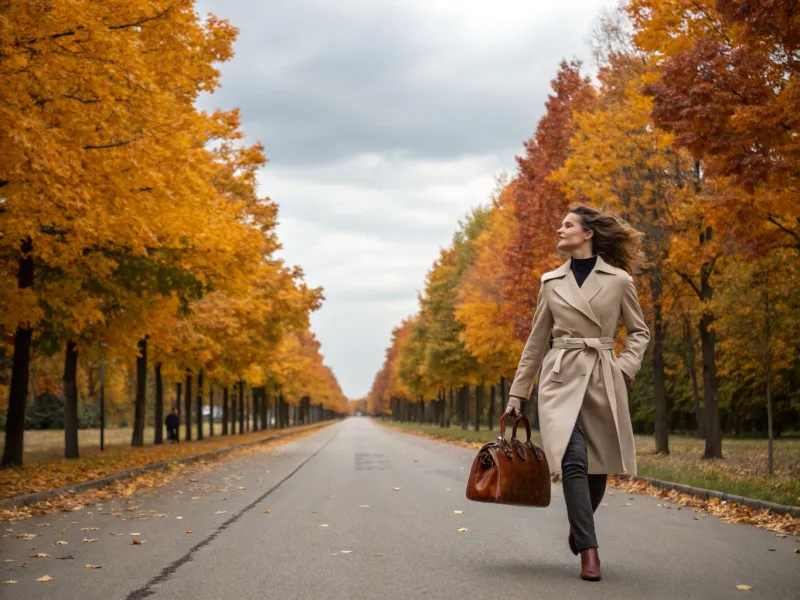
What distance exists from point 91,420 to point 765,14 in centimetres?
5822

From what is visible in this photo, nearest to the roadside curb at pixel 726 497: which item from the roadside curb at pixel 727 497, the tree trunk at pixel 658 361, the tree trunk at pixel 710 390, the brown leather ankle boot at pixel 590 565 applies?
the roadside curb at pixel 727 497

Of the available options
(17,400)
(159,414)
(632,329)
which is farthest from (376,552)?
(159,414)

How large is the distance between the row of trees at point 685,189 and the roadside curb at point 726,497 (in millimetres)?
3676

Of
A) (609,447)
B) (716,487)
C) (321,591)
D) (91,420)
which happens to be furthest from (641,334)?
(91,420)

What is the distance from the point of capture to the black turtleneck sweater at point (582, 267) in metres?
5.78

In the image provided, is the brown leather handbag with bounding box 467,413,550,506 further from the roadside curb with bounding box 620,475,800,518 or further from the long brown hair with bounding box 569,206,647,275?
the roadside curb with bounding box 620,475,800,518

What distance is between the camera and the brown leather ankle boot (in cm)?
553

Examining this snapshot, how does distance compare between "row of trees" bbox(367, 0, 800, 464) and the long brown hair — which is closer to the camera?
the long brown hair

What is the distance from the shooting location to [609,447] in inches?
219

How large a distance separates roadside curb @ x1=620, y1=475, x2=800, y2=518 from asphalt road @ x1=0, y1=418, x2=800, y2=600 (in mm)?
698

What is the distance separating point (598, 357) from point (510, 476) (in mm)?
917

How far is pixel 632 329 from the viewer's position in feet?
19.0

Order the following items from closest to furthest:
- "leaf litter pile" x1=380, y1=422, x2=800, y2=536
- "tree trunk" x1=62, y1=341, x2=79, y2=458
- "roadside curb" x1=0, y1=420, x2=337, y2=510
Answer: "leaf litter pile" x1=380, y1=422, x2=800, y2=536, "roadside curb" x1=0, y1=420, x2=337, y2=510, "tree trunk" x1=62, y1=341, x2=79, y2=458

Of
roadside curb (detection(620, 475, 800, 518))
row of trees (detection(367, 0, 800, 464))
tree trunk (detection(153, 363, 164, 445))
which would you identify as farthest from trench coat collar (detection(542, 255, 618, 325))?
tree trunk (detection(153, 363, 164, 445))
